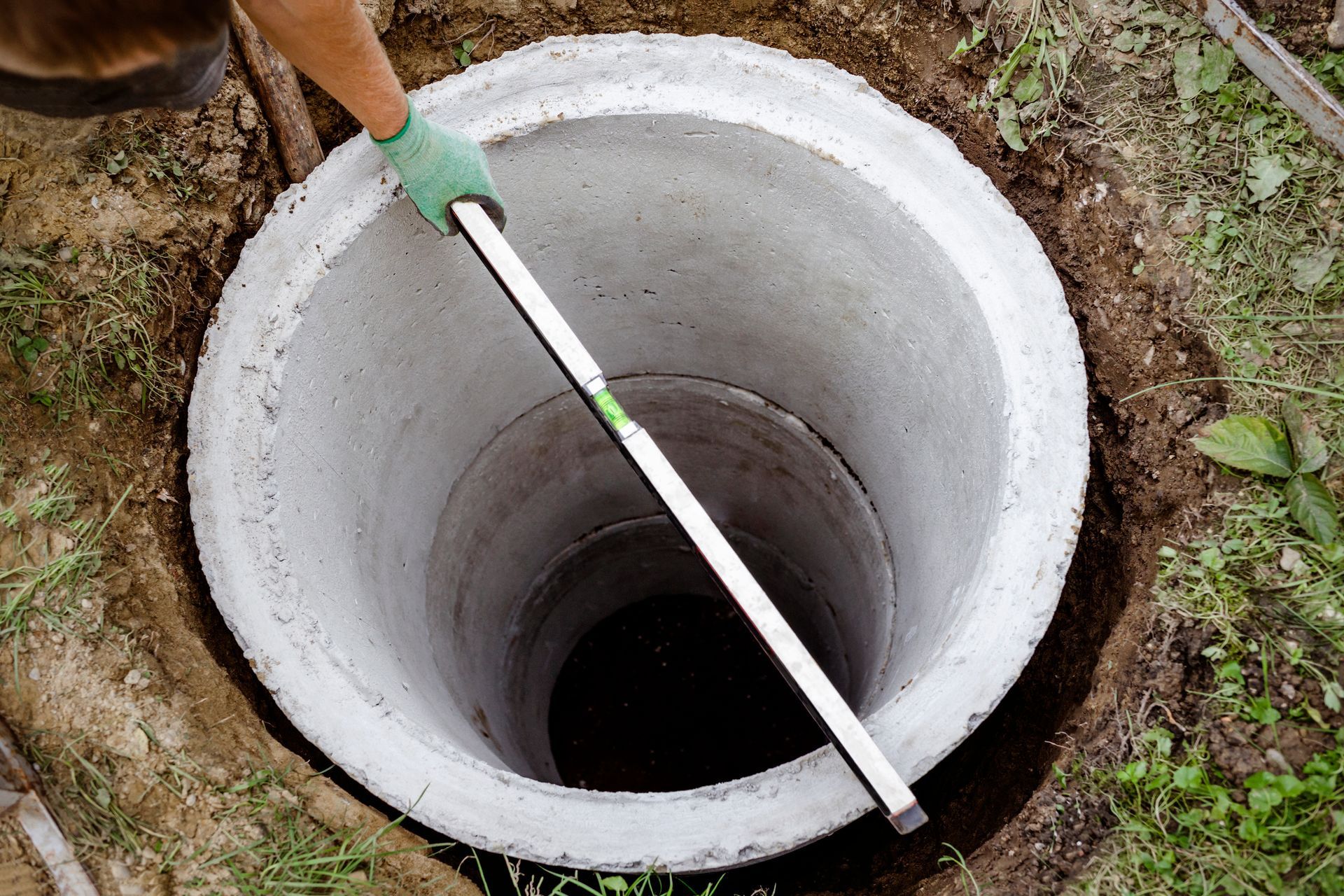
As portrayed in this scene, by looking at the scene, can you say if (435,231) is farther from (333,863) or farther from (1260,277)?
(1260,277)

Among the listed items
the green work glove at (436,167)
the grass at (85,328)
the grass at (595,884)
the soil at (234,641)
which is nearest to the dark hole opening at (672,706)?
the soil at (234,641)

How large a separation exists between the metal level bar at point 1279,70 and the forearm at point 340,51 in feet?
6.97

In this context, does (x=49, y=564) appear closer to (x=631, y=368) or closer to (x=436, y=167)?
(x=436, y=167)

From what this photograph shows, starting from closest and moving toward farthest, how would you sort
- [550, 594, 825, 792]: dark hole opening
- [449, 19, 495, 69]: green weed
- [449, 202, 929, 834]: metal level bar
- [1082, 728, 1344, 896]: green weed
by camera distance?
[1082, 728, 1344, 896]: green weed
[449, 202, 929, 834]: metal level bar
[449, 19, 495, 69]: green weed
[550, 594, 825, 792]: dark hole opening

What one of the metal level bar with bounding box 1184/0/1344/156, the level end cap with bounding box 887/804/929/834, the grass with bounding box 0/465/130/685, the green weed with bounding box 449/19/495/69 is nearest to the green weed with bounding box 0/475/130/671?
the grass with bounding box 0/465/130/685

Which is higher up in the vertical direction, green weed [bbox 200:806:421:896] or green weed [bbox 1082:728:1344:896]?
green weed [bbox 200:806:421:896]

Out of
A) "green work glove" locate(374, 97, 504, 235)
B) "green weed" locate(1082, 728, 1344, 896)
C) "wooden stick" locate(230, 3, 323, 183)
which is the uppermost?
"wooden stick" locate(230, 3, 323, 183)

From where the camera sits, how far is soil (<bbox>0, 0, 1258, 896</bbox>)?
1796 millimetres

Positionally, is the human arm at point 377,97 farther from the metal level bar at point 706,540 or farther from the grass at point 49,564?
the grass at point 49,564

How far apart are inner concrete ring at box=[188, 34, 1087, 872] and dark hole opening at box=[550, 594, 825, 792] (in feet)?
2.43

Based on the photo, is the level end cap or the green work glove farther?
the green work glove

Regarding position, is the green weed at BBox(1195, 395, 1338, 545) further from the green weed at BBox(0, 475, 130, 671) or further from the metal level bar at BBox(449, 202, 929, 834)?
the green weed at BBox(0, 475, 130, 671)

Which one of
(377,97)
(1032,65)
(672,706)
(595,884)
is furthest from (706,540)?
(672,706)

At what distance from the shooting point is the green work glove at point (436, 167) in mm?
1998
